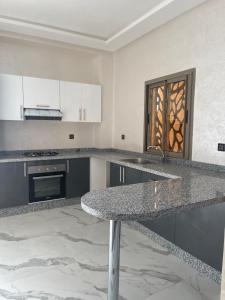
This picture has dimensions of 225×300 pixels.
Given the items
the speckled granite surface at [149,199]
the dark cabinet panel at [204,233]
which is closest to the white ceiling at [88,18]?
the speckled granite surface at [149,199]

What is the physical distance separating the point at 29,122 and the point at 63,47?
1.37 metres

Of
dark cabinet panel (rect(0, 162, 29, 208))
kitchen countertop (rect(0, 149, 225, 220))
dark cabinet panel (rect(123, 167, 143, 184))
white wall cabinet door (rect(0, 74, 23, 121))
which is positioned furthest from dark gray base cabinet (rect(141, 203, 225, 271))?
white wall cabinet door (rect(0, 74, 23, 121))

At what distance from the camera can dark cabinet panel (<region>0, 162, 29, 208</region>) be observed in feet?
10.7

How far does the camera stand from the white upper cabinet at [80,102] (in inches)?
152

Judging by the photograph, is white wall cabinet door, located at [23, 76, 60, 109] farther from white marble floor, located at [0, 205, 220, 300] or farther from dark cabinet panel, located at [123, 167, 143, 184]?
white marble floor, located at [0, 205, 220, 300]

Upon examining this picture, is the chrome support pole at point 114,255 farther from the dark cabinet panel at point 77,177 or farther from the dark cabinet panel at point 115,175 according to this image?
the dark cabinet panel at point 77,177

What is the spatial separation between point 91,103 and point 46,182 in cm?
155

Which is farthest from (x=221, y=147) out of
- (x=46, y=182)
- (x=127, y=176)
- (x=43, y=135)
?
(x=43, y=135)

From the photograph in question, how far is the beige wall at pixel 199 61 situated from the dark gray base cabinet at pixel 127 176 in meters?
0.55

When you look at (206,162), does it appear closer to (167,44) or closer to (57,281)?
(167,44)

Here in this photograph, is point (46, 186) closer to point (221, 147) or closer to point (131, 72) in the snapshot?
point (131, 72)

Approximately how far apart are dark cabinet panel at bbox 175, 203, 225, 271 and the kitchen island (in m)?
0.35

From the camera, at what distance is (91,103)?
13.5ft

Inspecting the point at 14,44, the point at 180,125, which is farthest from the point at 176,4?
the point at 14,44
